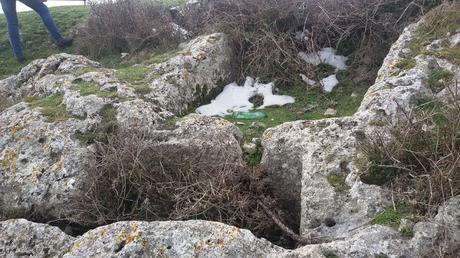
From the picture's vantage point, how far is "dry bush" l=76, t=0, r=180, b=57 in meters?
9.41

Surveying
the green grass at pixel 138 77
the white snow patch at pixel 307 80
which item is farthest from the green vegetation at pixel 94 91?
the white snow patch at pixel 307 80

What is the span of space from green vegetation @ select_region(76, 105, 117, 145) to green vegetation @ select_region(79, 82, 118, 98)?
37 centimetres

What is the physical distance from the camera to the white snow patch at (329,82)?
736 cm

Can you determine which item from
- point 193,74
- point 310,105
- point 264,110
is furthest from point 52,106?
point 310,105

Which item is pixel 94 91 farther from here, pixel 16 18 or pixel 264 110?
pixel 16 18

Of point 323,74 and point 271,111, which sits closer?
point 271,111

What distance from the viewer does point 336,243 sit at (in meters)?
3.52

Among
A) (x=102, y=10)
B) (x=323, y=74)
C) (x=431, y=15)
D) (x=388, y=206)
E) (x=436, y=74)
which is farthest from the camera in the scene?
(x=102, y=10)

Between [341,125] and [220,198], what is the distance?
1.44 metres

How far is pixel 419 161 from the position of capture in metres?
3.74

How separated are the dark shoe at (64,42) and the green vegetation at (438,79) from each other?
796cm

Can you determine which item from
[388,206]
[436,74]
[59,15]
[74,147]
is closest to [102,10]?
[59,15]

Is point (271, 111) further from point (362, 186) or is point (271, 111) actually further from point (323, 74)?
point (362, 186)

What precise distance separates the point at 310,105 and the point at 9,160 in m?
4.00
